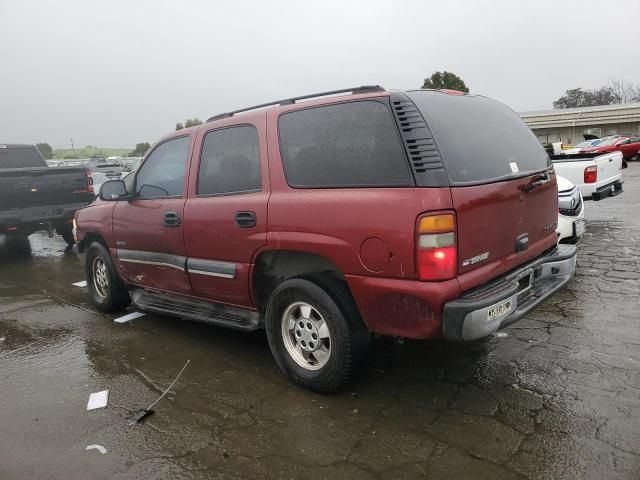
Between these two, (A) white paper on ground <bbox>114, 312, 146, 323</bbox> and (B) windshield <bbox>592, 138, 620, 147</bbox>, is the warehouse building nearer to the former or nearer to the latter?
(B) windshield <bbox>592, 138, 620, 147</bbox>

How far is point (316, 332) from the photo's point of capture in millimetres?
3234

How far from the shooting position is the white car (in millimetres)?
5445

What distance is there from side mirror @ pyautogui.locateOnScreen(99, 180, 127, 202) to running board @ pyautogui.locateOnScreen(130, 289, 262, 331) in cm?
94

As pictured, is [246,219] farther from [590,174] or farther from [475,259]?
[590,174]

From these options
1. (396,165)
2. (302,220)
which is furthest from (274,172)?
(396,165)

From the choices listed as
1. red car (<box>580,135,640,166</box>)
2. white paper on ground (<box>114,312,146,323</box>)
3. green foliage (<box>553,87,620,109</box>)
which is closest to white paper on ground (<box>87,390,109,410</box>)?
white paper on ground (<box>114,312,146,323</box>)

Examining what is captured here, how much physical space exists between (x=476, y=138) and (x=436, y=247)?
88 centimetres

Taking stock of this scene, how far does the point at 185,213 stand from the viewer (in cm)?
396

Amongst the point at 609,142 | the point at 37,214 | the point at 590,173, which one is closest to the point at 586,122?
the point at 609,142

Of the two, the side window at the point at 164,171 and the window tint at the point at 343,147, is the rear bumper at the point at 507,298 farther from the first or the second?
the side window at the point at 164,171

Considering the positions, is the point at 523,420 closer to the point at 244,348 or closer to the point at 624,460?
the point at 624,460

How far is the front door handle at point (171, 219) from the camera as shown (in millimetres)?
4023

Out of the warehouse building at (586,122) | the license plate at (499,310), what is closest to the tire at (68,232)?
the license plate at (499,310)

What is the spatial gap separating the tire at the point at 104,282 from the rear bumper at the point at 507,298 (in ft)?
12.1
